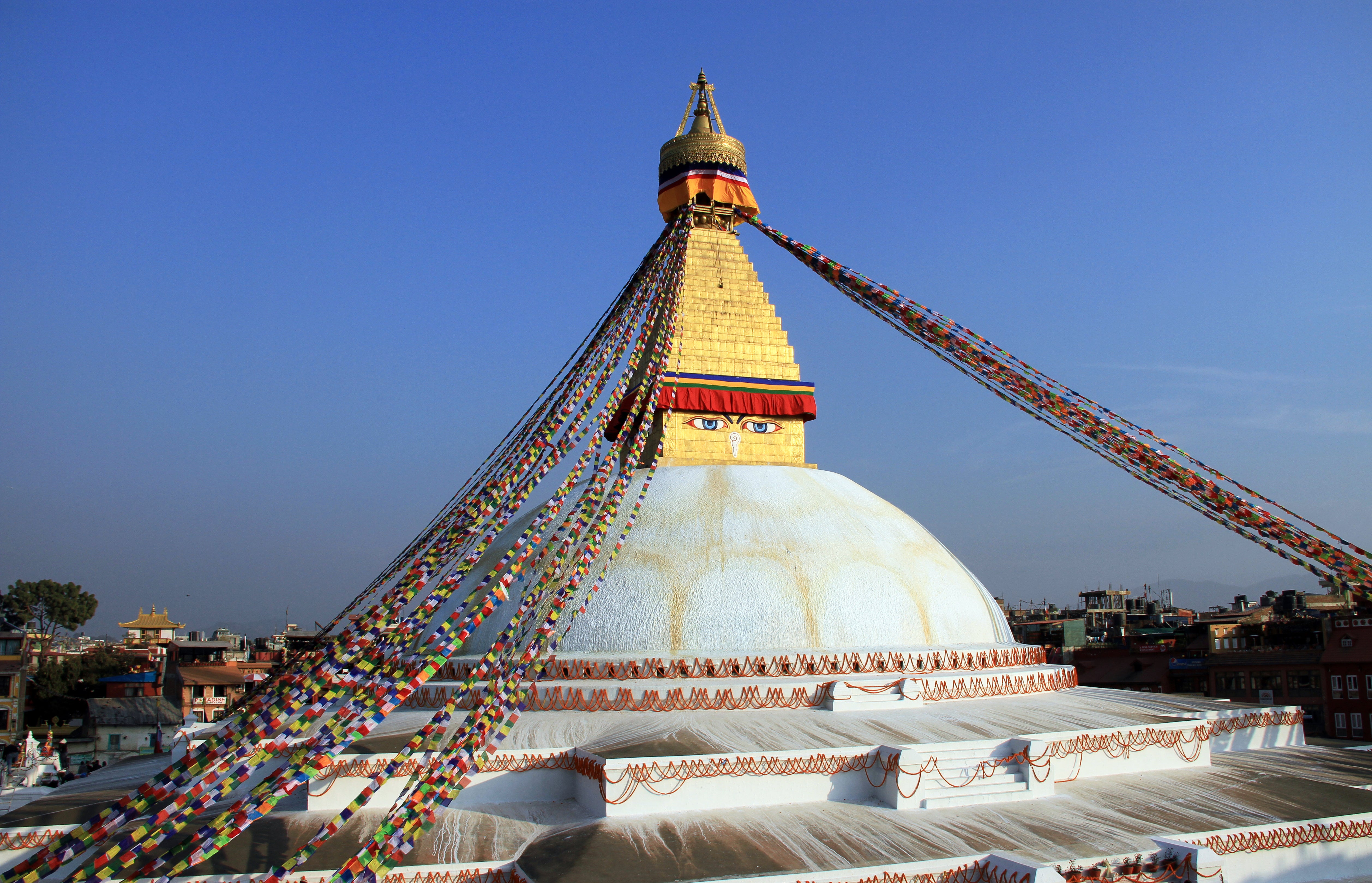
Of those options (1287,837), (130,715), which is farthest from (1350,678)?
(130,715)

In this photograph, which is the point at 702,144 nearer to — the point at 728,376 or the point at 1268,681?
the point at 728,376

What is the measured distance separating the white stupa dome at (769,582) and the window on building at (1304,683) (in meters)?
15.1

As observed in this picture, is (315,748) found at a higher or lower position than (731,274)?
lower

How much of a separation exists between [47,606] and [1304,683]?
4307cm

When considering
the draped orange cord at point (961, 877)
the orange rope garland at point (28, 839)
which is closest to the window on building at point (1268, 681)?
the draped orange cord at point (961, 877)

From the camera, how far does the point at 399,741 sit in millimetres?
8062

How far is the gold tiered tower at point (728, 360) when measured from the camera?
470 inches

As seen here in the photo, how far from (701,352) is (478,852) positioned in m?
7.01

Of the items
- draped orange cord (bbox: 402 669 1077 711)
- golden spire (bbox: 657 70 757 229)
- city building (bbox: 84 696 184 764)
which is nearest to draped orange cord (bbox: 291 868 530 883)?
draped orange cord (bbox: 402 669 1077 711)

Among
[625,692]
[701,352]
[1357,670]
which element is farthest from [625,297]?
[1357,670]

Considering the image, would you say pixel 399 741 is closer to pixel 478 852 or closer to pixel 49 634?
pixel 478 852

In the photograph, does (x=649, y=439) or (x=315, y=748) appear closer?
(x=315, y=748)

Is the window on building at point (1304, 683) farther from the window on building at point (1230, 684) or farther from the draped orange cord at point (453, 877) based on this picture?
the draped orange cord at point (453, 877)

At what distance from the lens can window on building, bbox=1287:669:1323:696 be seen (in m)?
21.7
